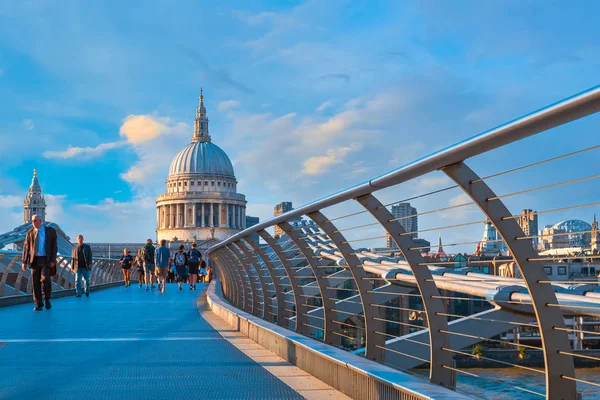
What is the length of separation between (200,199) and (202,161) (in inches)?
362

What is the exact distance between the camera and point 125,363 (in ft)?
21.4

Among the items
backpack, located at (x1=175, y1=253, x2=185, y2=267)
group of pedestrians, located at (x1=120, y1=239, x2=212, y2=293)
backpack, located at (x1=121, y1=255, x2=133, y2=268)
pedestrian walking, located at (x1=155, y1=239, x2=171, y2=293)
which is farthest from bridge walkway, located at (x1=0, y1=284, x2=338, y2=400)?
backpack, located at (x1=121, y1=255, x2=133, y2=268)

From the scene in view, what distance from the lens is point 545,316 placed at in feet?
11.5

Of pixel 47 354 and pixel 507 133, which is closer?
pixel 507 133

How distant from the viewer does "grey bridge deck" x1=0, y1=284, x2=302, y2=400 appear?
5203 mm

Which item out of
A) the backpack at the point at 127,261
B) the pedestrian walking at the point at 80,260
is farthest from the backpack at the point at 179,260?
the pedestrian walking at the point at 80,260

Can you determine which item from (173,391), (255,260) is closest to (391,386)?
(173,391)

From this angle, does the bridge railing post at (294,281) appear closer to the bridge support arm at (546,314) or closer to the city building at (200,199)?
the bridge support arm at (546,314)

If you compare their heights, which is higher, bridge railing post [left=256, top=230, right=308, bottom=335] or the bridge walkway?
bridge railing post [left=256, top=230, right=308, bottom=335]

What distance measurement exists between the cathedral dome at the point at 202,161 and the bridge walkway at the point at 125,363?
143 m

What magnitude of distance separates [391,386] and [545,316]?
104 centimetres

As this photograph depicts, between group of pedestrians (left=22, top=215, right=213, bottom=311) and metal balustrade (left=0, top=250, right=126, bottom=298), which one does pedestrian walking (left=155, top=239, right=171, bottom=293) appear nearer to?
group of pedestrians (left=22, top=215, right=213, bottom=311)

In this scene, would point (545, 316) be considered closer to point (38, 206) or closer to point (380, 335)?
point (380, 335)

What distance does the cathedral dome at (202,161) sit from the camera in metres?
154
